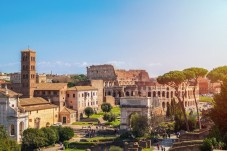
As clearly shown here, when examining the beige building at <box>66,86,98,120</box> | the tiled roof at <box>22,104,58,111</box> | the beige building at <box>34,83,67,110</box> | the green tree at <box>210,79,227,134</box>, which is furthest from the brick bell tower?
the green tree at <box>210,79,227,134</box>

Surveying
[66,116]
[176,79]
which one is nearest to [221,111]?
[176,79]

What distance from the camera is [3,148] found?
1379 inches

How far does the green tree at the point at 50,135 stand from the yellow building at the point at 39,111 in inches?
276

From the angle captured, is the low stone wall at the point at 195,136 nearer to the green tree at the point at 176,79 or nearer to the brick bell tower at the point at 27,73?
the green tree at the point at 176,79

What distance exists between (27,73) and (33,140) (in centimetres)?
2321

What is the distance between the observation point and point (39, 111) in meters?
55.1

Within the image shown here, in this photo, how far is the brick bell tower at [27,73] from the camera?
63750mm

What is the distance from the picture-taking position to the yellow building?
174ft

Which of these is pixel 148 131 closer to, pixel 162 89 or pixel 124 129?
pixel 124 129

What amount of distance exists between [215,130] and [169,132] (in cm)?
2215

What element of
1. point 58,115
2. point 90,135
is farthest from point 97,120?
point 90,135

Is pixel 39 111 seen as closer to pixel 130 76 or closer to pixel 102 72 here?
pixel 102 72

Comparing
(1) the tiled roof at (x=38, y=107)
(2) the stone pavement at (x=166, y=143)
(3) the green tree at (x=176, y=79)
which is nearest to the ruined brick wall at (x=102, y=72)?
(1) the tiled roof at (x=38, y=107)

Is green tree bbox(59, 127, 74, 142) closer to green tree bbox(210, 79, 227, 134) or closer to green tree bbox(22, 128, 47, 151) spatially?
green tree bbox(22, 128, 47, 151)
